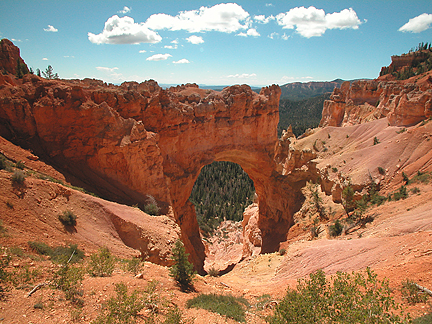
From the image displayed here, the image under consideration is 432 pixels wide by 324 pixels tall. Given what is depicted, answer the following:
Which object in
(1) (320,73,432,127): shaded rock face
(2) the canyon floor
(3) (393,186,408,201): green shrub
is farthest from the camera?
(1) (320,73,432,127): shaded rock face

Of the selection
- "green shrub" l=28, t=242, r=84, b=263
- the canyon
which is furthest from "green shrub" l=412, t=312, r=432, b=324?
"green shrub" l=28, t=242, r=84, b=263

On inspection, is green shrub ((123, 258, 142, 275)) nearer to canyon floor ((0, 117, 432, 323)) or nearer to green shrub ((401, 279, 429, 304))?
canyon floor ((0, 117, 432, 323))

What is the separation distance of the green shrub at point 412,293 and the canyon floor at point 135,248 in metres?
0.21

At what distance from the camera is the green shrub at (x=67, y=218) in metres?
11.7

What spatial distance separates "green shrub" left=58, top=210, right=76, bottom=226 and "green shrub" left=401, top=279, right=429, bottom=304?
511 inches

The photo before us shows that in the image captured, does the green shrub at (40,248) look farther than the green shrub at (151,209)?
No

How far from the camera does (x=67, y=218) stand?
11.7 metres

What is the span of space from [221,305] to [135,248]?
6541 mm

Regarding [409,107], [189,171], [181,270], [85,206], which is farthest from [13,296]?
[409,107]

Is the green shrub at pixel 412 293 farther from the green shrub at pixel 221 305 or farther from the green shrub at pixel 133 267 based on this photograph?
the green shrub at pixel 133 267

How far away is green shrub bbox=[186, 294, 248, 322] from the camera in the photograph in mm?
8973

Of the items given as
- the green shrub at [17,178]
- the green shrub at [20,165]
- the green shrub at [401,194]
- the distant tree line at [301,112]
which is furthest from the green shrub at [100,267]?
the distant tree line at [301,112]

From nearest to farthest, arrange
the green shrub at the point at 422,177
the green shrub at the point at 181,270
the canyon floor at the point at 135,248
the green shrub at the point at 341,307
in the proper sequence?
the green shrub at the point at 341,307, the canyon floor at the point at 135,248, the green shrub at the point at 181,270, the green shrub at the point at 422,177

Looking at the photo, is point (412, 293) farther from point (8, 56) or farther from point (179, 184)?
point (8, 56)
